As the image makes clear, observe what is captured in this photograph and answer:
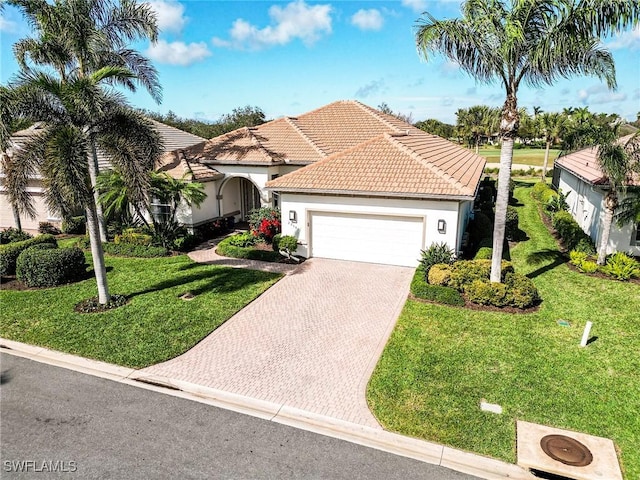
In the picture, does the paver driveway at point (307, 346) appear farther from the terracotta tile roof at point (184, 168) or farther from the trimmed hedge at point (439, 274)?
the terracotta tile roof at point (184, 168)

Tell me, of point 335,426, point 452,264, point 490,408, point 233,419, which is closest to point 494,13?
point 452,264

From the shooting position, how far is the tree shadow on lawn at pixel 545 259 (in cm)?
1582

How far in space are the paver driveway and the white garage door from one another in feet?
4.43

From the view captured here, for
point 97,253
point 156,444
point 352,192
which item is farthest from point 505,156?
point 97,253

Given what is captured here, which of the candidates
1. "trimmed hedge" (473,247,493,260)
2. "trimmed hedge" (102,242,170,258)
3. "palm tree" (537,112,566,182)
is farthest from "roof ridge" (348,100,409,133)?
"palm tree" (537,112,566,182)

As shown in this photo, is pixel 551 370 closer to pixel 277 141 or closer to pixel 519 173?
pixel 277 141

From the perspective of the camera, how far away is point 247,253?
17656 millimetres

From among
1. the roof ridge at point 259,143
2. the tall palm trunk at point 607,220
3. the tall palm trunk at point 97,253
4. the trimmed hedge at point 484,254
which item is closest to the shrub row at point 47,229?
the roof ridge at point 259,143

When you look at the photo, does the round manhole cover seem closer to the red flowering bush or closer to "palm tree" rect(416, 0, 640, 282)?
"palm tree" rect(416, 0, 640, 282)

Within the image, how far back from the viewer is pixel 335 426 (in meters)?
7.79

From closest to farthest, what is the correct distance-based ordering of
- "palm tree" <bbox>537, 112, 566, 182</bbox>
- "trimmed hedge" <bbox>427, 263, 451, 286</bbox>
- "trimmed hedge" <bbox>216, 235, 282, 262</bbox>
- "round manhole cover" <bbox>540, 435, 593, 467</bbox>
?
"round manhole cover" <bbox>540, 435, 593, 467</bbox> → "trimmed hedge" <bbox>427, 263, 451, 286</bbox> → "trimmed hedge" <bbox>216, 235, 282, 262</bbox> → "palm tree" <bbox>537, 112, 566, 182</bbox>

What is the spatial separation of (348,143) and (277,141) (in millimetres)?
3842

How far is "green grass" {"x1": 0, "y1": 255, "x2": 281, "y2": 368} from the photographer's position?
10508mm

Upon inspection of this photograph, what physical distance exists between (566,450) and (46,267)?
1527 cm
